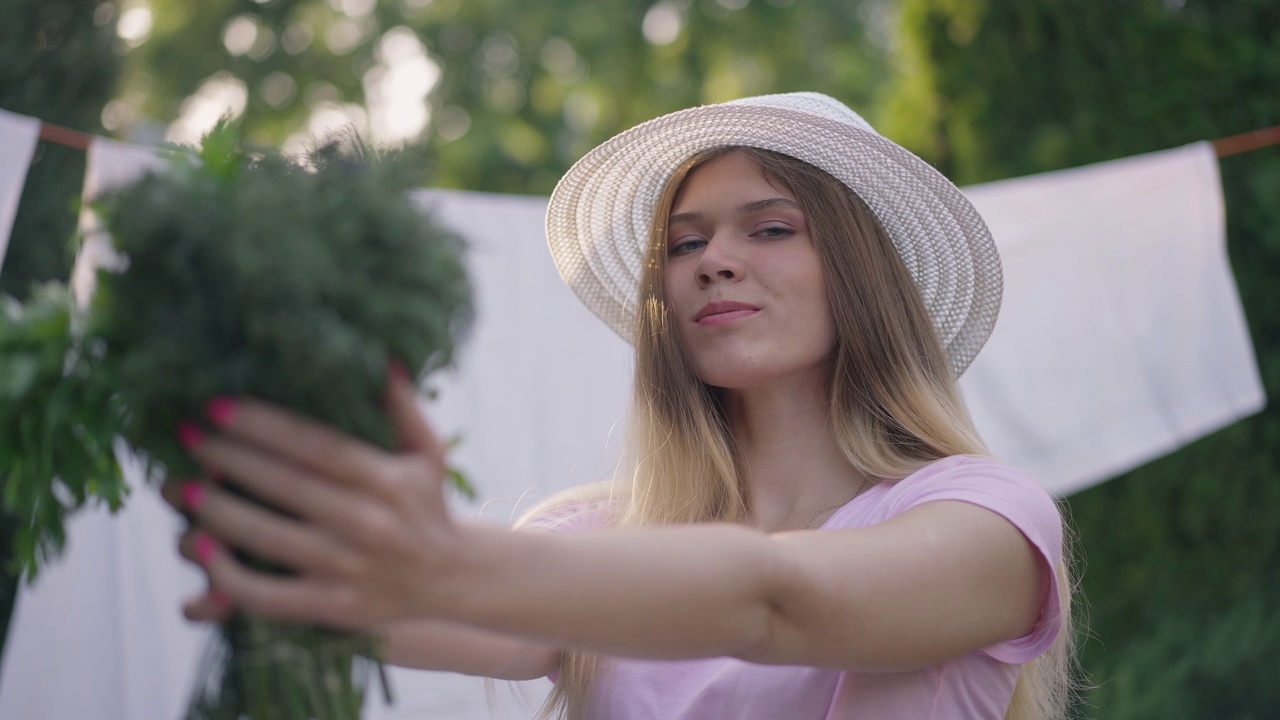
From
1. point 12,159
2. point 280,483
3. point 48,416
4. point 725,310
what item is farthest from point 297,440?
point 12,159

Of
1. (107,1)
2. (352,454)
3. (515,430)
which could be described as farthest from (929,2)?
(352,454)

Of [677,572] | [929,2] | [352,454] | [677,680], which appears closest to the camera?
[352,454]

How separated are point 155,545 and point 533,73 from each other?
9.86m

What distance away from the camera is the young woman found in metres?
0.89

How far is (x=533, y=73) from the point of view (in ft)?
39.0

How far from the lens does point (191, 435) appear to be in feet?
2.95

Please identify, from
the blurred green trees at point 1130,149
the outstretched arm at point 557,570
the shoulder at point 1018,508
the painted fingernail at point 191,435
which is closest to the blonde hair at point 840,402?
the shoulder at point 1018,508

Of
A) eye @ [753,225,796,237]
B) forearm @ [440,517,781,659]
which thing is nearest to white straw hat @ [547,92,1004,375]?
eye @ [753,225,796,237]

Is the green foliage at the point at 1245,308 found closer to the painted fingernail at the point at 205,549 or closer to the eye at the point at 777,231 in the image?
the eye at the point at 777,231

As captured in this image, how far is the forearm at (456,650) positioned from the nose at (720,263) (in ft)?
2.10

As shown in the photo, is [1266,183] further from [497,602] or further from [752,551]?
[497,602]

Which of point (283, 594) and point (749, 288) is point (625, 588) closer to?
point (283, 594)

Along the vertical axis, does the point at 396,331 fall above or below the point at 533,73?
below

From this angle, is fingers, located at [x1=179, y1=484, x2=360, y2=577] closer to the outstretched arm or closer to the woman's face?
the outstretched arm
